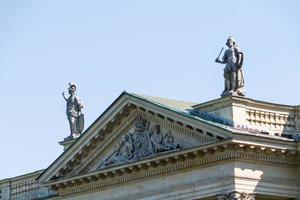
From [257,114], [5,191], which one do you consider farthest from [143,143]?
[5,191]

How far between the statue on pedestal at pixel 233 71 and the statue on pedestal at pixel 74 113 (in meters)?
9.46

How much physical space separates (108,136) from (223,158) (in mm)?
6776

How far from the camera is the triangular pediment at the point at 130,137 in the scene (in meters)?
46.8

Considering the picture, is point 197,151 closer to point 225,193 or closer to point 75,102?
point 225,193

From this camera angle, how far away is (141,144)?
49.2 metres

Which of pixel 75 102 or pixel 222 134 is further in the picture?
pixel 75 102

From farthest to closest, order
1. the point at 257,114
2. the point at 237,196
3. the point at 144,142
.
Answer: the point at 144,142 < the point at 257,114 < the point at 237,196

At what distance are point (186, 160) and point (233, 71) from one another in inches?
143

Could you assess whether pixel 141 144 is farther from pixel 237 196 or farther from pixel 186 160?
pixel 237 196

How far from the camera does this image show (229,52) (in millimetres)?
47062

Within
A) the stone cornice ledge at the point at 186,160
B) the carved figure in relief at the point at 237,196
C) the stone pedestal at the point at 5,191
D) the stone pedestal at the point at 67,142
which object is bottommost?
the carved figure in relief at the point at 237,196

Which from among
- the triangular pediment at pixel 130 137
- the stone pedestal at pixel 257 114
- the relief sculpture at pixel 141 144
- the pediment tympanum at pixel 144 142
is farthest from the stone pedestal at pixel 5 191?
the stone pedestal at pixel 257 114

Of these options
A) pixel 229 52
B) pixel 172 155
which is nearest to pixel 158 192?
pixel 172 155

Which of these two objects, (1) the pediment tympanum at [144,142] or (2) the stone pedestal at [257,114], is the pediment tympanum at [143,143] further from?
(2) the stone pedestal at [257,114]
